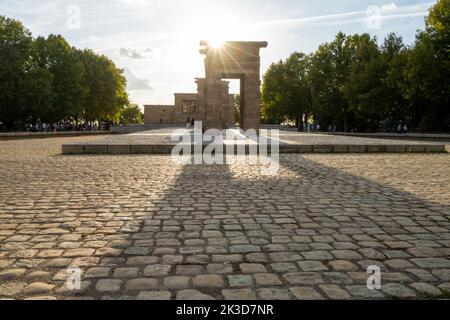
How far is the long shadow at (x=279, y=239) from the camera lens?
324cm

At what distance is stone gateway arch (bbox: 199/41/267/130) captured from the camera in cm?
2655

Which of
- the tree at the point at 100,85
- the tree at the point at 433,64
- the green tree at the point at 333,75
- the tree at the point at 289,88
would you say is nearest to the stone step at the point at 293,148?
the tree at the point at 433,64

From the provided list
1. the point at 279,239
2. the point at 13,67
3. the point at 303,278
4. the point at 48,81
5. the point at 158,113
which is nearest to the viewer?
the point at 303,278

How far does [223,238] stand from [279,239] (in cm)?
60

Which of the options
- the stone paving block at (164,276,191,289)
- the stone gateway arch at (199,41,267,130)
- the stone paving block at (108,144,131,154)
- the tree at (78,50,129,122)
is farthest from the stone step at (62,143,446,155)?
the tree at (78,50,129,122)

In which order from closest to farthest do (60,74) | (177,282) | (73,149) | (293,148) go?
1. (177,282)
2. (73,149)
3. (293,148)
4. (60,74)

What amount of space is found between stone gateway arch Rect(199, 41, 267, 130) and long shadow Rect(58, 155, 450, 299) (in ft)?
64.7

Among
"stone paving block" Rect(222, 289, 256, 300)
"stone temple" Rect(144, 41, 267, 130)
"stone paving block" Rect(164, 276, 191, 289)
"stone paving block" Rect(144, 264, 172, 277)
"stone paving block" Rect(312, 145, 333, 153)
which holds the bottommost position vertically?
"stone paving block" Rect(222, 289, 256, 300)

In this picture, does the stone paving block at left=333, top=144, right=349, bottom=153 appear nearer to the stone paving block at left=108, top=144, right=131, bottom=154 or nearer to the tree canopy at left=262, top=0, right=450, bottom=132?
the stone paving block at left=108, top=144, right=131, bottom=154

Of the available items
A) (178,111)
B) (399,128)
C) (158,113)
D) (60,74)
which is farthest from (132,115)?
(399,128)

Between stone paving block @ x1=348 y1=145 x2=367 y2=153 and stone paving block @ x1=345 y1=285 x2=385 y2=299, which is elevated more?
stone paving block @ x1=348 y1=145 x2=367 y2=153

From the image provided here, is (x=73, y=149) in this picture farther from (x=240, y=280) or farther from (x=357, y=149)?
(x=240, y=280)

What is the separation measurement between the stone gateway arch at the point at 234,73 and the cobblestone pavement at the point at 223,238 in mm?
18600

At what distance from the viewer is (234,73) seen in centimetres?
2706
